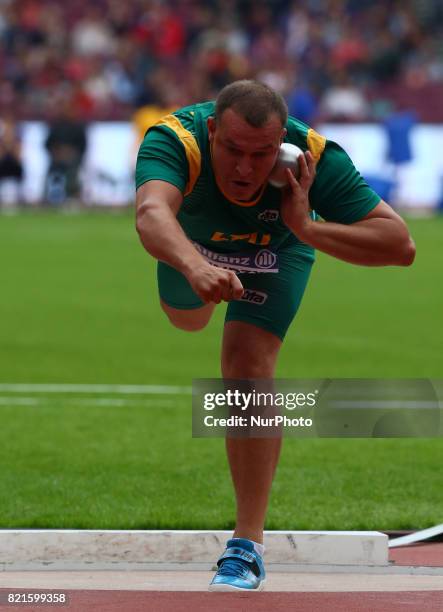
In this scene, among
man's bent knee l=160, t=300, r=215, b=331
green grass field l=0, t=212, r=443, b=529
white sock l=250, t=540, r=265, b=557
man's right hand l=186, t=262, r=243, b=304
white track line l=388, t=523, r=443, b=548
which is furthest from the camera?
green grass field l=0, t=212, r=443, b=529

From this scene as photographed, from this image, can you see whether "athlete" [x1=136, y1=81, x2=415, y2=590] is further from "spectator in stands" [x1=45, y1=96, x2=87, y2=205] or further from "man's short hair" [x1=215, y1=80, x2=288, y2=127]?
"spectator in stands" [x1=45, y1=96, x2=87, y2=205]

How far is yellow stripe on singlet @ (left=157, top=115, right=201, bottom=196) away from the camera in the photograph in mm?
5270

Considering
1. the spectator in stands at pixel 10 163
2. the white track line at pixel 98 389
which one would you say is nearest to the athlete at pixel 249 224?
the white track line at pixel 98 389

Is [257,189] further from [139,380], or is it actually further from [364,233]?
[139,380]

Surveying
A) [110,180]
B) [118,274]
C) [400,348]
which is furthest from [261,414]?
[110,180]

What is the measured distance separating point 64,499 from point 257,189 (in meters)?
2.52

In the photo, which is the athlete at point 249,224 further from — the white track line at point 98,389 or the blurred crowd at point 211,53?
the blurred crowd at point 211,53

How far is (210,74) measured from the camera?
105 feet

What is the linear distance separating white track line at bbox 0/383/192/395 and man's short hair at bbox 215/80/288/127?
18.4 ft

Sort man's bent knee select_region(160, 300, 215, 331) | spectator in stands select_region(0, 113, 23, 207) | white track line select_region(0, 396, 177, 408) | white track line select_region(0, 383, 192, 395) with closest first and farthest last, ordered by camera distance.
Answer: man's bent knee select_region(160, 300, 215, 331) < white track line select_region(0, 396, 177, 408) < white track line select_region(0, 383, 192, 395) < spectator in stands select_region(0, 113, 23, 207)

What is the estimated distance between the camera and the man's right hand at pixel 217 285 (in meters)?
4.60

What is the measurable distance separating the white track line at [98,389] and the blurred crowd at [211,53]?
64.8 feet


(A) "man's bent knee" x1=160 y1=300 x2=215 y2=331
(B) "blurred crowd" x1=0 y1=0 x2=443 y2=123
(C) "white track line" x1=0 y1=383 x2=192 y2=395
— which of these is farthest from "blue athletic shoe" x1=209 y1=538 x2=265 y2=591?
(B) "blurred crowd" x1=0 y1=0 x2=443 y2=123

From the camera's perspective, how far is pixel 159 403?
A: 10.1 m
